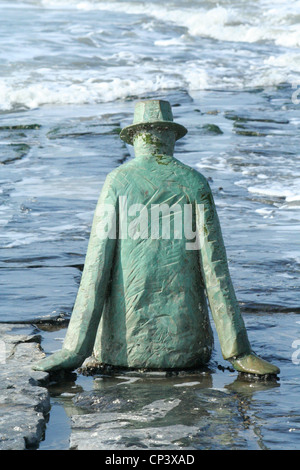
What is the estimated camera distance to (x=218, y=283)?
4.07 metres

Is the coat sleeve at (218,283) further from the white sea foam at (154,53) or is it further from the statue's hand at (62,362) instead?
the white sea foam at (154,53)

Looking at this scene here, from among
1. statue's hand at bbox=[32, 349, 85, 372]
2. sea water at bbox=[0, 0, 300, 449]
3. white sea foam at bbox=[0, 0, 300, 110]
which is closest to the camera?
statue's hand at bbox=[32, 349, 85, 372]

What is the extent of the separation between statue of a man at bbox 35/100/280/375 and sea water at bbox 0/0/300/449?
0.66ft

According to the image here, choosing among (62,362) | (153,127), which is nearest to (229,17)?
(153,127)

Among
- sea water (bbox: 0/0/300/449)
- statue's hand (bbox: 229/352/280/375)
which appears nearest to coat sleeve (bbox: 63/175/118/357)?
sea water (bbox: 0/0/300/449)

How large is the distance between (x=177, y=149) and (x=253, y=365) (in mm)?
7412

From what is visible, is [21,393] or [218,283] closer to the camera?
[21,393]

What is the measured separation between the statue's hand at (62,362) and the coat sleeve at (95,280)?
1.0 inches

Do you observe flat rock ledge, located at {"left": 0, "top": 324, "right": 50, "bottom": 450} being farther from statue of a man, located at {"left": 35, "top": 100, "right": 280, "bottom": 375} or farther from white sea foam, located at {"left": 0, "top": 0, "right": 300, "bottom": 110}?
white sea foam, located at {"left": 0, "top": 0, "right": 300, "bottom": 110}

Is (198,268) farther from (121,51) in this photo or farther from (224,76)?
(121,51)

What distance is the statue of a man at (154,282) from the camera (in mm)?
4039

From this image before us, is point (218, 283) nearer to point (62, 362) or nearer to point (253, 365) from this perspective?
point (253, 365)

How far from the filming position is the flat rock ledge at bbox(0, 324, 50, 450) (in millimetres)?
3230

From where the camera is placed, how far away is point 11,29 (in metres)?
26.6
